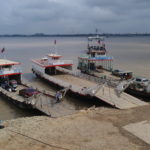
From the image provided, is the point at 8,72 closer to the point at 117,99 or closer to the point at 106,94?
the point at 106,94

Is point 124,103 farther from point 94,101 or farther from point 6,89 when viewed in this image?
point 6,89

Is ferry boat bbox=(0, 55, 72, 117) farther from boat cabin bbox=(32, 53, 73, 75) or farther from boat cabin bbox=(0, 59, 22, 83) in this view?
boat cabin bbox=(32, 53, 73, 75)

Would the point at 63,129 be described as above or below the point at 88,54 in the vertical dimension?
below

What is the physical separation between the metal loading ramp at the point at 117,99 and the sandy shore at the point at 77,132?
1283 millimetres

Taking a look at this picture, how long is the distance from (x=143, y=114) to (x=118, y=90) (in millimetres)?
5128

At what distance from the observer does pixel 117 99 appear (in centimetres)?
2355

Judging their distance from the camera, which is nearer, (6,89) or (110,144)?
(110,144)

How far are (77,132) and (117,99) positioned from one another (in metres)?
8.07

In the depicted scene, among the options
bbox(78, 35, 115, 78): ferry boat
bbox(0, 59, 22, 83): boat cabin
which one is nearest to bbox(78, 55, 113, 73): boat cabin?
bbox(78, 35, 115, 78): ferry boat

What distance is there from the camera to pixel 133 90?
27.6m

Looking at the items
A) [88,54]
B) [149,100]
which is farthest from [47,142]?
[88,54]

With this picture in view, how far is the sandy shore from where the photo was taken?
14.9 meters

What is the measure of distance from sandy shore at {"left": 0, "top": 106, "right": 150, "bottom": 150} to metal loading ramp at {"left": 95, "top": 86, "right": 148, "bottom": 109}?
1.28 m

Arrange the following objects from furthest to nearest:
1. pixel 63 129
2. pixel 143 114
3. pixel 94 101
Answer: pixel 94 101
pixel 143 114
pixel 63 129
